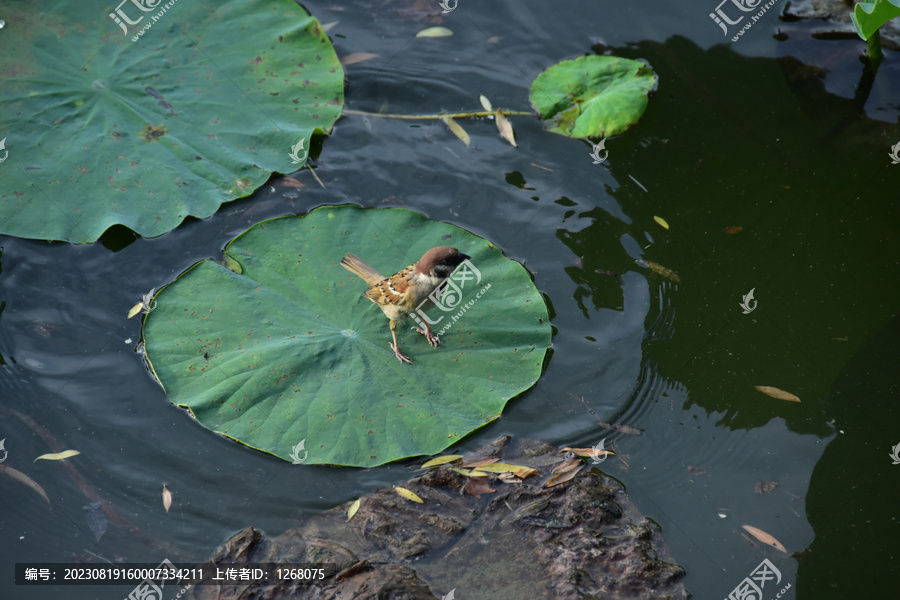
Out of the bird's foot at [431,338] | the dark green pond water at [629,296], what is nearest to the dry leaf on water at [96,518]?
the dark green pond water at [629,296]

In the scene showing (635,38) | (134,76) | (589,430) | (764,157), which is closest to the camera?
(589,430)

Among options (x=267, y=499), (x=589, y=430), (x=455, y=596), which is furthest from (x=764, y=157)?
(x=267, y=499)

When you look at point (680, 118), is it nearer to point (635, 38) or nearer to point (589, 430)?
point (635, 38)

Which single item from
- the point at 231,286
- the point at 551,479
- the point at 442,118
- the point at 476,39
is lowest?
the point at 551,479
